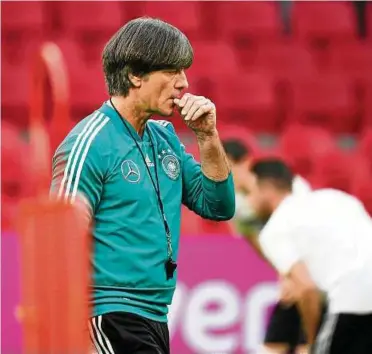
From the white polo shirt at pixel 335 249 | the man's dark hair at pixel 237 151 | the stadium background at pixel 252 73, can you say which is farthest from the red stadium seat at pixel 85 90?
the white polo shirt at pixel 335 249

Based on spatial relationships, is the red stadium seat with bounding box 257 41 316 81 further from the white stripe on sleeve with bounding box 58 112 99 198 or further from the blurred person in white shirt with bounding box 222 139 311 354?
the white stripe on sleeve with bounding box 58 112 99 198

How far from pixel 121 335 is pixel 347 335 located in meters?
2.11

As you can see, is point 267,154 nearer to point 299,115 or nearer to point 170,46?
point 299,115

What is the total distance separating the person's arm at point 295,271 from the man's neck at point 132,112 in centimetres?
214

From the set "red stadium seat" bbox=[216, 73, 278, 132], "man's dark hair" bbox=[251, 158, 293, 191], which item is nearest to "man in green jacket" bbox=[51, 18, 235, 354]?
"man's dark hair" bbox=[251, 158, 293, 191]

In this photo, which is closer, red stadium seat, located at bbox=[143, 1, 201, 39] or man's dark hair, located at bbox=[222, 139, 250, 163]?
man's dark hair, located at bbox=[222, 139, 250, 163]

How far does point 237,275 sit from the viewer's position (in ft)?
24.3

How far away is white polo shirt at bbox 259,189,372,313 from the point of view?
212 inches

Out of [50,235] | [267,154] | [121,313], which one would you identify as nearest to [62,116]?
[50,235]

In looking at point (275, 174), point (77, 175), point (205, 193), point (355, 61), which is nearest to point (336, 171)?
point (355, 61)

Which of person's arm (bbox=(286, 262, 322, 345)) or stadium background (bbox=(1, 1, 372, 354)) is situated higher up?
stadium background (bbox=(1, 1, 372, 354))

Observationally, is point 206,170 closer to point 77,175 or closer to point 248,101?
point 77,175

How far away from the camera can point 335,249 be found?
541cm

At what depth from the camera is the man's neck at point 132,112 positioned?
11.7ft
